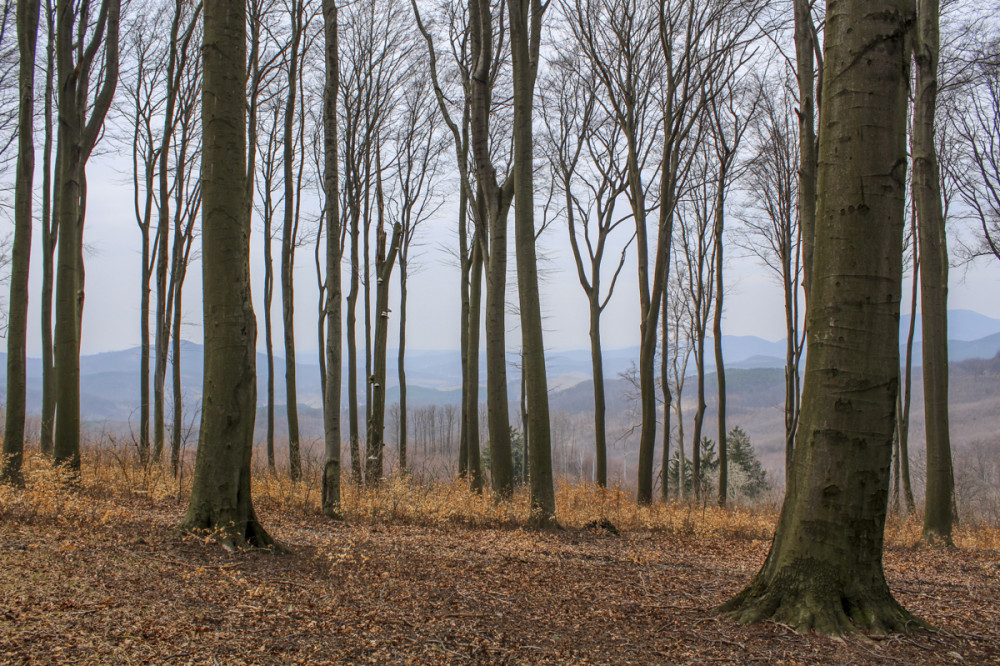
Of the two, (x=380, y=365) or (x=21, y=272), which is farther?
(x=380, y=365)

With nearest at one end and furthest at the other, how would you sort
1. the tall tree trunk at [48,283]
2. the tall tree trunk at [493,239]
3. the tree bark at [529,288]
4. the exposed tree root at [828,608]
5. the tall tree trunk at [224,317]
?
the exposed tree root at [828,608], the tall tree trunk at [224,317], the tree bark at [529,288], the tall tree trunk at [493,239], the tall tree trunk at [48,283]

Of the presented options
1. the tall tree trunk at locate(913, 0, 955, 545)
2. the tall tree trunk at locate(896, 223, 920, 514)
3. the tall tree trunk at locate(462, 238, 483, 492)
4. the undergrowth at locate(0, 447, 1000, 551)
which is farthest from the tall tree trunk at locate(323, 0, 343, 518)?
the tall tree trunk at locate(896, 223, 920, 514)

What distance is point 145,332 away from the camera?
14.7 meters

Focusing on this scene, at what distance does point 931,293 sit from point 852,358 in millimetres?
6768

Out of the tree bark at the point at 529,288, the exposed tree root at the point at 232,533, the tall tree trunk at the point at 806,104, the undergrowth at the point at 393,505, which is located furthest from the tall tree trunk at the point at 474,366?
the exposed tree root at the point at 232,533

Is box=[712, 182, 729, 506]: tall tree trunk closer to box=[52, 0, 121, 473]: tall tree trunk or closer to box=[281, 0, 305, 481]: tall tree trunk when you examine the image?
box=[281, 0, 305, 481]: tall tree trunk

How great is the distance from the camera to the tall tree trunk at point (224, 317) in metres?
4.93

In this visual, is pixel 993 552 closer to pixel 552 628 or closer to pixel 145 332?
pixel 552 628

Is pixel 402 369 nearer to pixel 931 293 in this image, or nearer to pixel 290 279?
pixel 290 279

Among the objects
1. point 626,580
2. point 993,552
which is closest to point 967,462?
point 993,552

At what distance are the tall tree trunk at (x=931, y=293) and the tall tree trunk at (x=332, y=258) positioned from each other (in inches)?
314

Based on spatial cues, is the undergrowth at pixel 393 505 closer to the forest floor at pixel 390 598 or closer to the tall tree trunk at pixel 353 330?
the forest floor at pixel 390 598

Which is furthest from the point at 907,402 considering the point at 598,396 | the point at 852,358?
the point at 852,358

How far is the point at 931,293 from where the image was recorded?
340 inches
